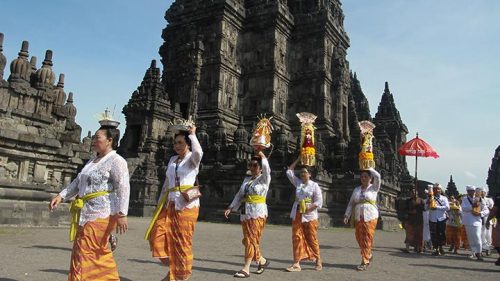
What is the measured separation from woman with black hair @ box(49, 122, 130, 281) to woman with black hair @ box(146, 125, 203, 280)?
0.96 meters

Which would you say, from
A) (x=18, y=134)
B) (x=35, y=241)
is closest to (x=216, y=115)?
(x=18, y=134)

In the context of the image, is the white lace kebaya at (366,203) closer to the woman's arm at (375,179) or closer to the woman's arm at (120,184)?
the woman's arm at (375,179)

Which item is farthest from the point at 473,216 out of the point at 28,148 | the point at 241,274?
the point at 28,148

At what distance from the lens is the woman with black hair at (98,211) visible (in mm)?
4426

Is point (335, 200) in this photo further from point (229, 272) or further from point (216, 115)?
point (229, 272)

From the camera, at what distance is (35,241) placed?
953cm

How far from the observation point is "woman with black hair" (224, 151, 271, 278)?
7.13 metres

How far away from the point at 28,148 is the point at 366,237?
36.6 ft

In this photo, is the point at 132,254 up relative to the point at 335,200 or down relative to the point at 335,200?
down

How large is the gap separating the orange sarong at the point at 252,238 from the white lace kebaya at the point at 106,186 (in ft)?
9.44

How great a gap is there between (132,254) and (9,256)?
7.43 ft

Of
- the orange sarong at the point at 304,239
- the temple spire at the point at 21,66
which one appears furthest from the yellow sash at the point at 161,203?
the temple spire at the point at 21,66

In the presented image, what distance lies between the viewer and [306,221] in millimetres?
8320

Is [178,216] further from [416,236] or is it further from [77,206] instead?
[416,236]
